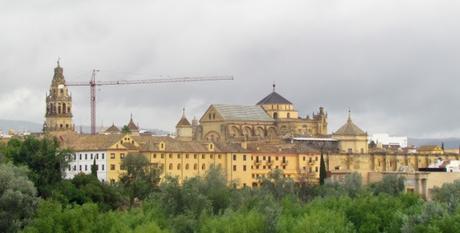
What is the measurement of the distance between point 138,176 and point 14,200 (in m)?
31.1

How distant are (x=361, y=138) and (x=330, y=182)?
2537cm

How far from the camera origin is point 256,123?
13450cm

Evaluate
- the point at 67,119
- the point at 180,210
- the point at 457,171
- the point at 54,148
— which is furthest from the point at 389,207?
the point at 67,119

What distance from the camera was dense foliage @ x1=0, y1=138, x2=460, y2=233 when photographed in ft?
192

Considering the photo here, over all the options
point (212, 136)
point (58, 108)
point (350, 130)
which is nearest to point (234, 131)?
point (212, 136)

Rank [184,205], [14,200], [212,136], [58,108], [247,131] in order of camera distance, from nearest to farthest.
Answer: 1. [14,200]
2. [184,205]
3. [212,136]
4. [247,131]
5. [58,108]

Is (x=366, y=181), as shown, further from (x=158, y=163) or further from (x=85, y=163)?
(x=85, y=163)

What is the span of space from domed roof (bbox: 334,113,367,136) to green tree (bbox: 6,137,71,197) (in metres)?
49.6

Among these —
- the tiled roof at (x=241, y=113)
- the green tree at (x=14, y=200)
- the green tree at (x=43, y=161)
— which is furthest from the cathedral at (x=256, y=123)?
the green tree at (x=14, y=200)

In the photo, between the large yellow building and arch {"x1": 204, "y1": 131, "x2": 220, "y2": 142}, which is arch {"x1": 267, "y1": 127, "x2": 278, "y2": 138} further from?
arch {"x1": 204, "y1": 131, "x2": 220, "y2": 142}

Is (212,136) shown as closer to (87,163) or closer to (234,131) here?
Answer: (234,131)

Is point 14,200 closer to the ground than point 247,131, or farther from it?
closer to the ground

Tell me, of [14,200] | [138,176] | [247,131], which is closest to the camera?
[14,200]

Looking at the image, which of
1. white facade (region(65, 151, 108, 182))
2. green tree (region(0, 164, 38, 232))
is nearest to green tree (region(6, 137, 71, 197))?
green tree (region(0, 164, 38, 232))
